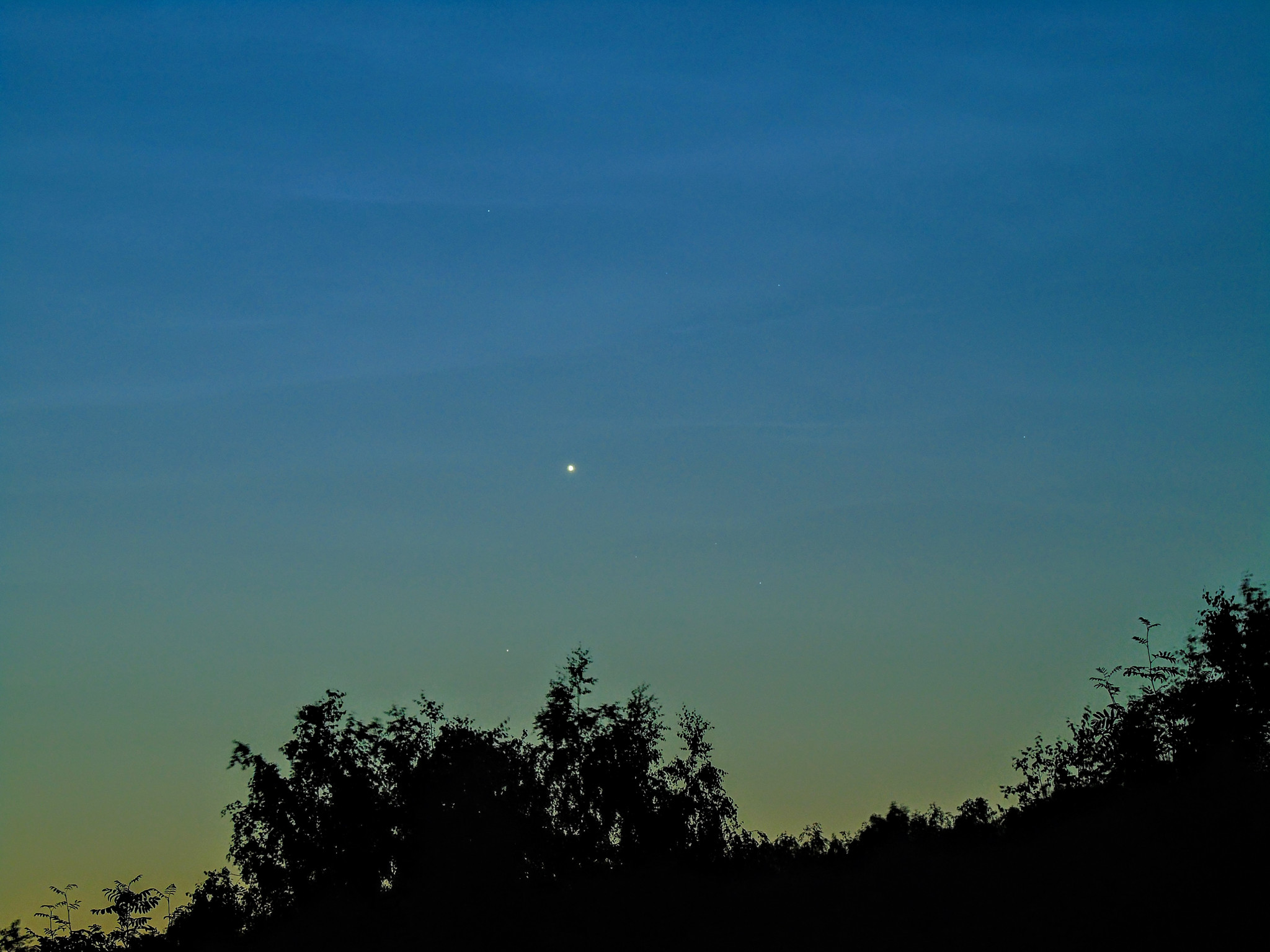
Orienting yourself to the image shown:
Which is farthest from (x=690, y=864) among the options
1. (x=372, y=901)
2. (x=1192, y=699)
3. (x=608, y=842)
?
(x=1192, y=699)

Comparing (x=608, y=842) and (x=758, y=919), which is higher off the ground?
(x=608, y=842)

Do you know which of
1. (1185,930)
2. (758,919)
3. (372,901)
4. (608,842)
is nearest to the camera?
(1185,930)

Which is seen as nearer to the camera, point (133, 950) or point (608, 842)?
point (133, 950)

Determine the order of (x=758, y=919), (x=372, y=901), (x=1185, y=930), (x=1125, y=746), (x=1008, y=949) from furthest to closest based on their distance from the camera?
(x=1125, y=746) → (x=372, y=901) → (x=758, y=919) → (x=1008, y=949) → (x=1185, y=930)

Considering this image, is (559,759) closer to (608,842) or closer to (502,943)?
(608,842)

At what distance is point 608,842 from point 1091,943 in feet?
111

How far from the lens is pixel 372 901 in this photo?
48438mm

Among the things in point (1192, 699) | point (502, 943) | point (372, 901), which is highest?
point (1192, 699)

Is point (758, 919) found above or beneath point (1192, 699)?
beneath

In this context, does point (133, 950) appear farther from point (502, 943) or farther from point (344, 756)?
point (344, 756)

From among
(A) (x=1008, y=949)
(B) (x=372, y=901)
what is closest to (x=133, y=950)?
(B) (x=372, y=901)

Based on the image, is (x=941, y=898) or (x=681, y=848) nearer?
(x=941, y=898)

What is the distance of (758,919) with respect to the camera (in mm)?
36062

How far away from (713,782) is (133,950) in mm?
28334
